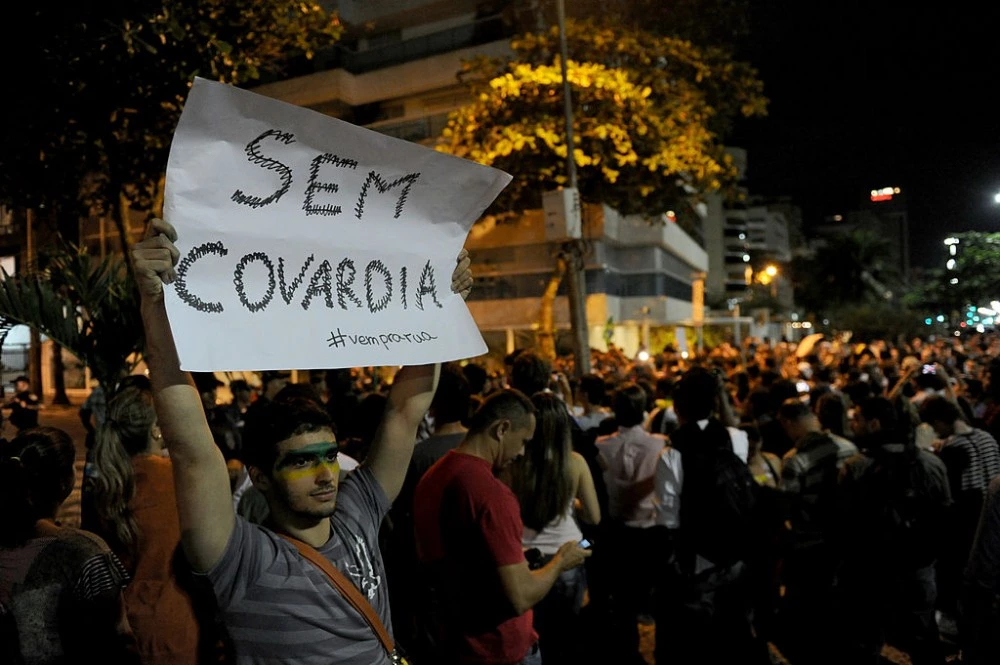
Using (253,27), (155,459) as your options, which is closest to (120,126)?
(253,27)

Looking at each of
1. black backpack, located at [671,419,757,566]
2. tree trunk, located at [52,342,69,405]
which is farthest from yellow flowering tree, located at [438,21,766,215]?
tree trunk, located at [52,342,69,405]

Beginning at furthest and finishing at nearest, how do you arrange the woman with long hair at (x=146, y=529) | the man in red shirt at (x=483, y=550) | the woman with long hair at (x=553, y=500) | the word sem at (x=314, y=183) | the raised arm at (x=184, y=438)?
the woman with long hair at (x=553, y=500) → the man in red shirt at (x=483, y=550) → the woman with long hair at (x=146, y=529) → the word sem at (x=314, y=183) → the raised arm at (x=184, y=438)

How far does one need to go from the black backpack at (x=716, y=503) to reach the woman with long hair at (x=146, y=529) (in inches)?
106

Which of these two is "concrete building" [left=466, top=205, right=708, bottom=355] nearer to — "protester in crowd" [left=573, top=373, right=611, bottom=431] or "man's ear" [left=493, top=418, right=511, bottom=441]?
"protester in crowd" [left=573, top=373, right=611, bottom=431]

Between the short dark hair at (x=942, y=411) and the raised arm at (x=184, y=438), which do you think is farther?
the short dark hair at (x=942, y=411)

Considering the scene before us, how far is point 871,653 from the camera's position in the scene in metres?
4.61

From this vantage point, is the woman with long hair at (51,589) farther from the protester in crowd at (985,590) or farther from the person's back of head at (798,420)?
the person's back of head at (798,420)

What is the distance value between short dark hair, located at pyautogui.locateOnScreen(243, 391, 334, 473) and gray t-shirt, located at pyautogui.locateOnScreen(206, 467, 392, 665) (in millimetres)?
232

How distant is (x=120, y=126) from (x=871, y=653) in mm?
9963

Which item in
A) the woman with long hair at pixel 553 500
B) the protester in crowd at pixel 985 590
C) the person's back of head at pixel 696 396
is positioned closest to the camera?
the protester in crowd at pixel 985 590

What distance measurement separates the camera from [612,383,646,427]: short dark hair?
16.8 feet

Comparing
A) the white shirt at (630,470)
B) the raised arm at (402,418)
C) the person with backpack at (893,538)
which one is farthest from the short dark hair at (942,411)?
the raised arm at (402,418)

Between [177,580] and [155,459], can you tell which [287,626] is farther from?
[155,459]

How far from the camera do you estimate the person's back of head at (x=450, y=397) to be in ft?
14.5
